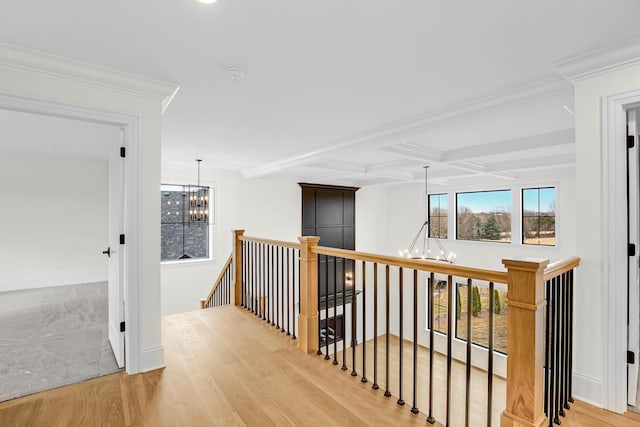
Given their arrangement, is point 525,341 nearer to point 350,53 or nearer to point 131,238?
point 350,53

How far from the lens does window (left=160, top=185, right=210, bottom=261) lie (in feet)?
21.9

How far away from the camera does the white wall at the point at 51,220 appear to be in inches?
204

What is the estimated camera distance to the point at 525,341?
1.54m

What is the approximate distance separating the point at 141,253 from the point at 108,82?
129 centimetres

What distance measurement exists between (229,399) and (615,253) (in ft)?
8.65

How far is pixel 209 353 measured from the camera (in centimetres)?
275

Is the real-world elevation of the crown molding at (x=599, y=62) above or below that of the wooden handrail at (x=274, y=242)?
above

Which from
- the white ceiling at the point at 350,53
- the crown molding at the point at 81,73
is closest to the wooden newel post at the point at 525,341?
the white ceiling at the point at 350,53

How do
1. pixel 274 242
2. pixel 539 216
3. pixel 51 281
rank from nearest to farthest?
pixel 274 242
pixel 51 281
pixel 539 216

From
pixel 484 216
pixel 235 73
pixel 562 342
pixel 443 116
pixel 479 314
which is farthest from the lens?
pixel 484 216

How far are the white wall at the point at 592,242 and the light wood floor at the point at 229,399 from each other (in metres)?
0.22

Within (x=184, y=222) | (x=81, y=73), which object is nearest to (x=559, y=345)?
(x=81, y=73)

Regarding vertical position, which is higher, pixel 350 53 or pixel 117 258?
pixel 350 53

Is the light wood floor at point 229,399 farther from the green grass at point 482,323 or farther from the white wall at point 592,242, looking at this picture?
the green grass at point 482,323
